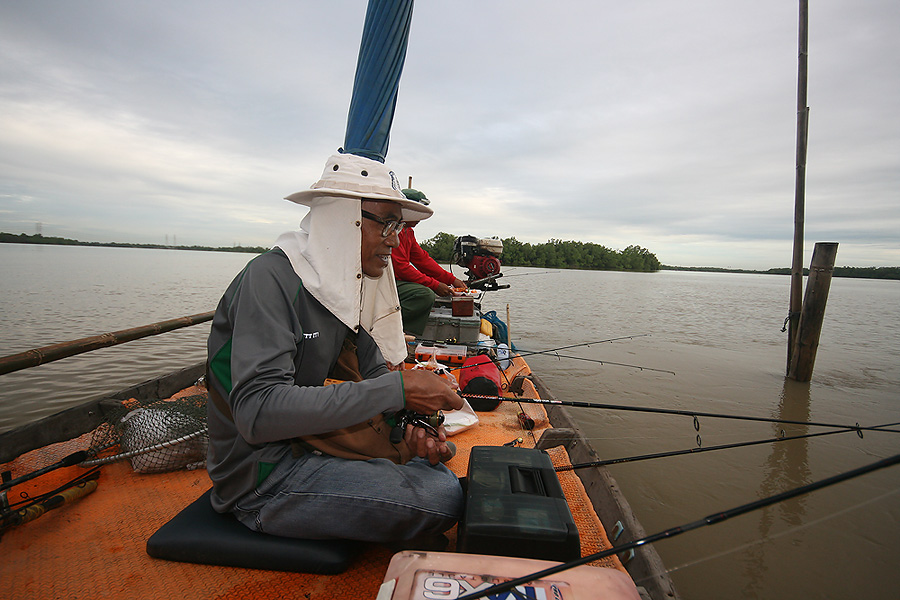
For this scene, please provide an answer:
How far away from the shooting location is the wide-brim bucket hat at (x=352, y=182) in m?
1.90

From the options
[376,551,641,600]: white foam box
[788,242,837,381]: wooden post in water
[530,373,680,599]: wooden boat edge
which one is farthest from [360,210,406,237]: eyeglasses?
[788,242,837,381]: wooden post in water

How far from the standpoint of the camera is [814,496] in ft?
14.3

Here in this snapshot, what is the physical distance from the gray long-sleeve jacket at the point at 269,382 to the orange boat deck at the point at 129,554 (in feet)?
1.12

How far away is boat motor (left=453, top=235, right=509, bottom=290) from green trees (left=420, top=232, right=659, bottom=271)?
87.5 feet

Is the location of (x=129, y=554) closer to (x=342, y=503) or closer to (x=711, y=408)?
(x=342, y=503)

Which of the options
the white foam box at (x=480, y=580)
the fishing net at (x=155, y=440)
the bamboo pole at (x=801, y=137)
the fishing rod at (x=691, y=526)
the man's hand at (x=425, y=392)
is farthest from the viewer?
the bamboo pole at (x=801, y=137)

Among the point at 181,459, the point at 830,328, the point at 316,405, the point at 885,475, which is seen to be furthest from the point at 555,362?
the point at 830,328

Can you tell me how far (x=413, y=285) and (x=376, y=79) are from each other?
8.43 ft

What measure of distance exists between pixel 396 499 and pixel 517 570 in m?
0.62

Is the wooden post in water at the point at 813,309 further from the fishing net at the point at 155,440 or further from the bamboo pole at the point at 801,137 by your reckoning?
the fishing net at the point at 155,440

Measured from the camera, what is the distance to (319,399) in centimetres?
157

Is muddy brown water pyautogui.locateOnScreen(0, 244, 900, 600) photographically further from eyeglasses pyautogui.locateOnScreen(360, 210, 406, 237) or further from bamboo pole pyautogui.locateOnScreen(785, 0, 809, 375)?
bamboo pole pyautogui.locateOnScreen(785, 0, 809, 375)

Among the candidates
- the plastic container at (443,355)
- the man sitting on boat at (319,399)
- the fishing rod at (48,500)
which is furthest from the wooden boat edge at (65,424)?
the plastic container at (443,355)

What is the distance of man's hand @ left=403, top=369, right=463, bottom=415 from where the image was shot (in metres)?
1.70
